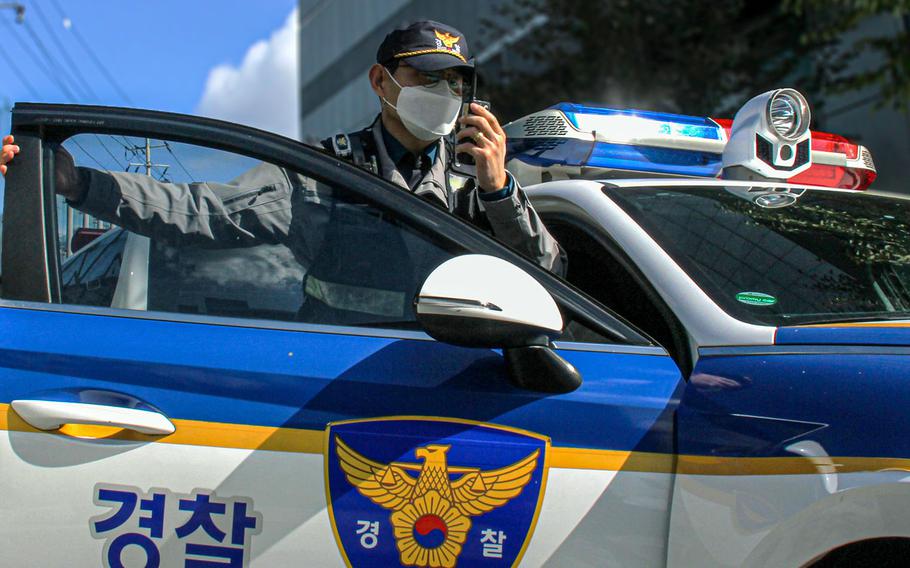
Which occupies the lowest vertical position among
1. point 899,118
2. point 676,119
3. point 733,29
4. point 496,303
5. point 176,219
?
point 496,303

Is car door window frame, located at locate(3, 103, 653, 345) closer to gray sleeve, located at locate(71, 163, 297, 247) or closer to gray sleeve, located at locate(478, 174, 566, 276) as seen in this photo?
gray sleeve, located at locate(71, 163, 297, 247)

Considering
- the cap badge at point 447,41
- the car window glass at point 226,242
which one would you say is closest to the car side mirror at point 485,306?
the car window glass at point 226,242

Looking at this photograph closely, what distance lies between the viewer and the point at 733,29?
13.1 m

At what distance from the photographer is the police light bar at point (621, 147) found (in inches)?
115

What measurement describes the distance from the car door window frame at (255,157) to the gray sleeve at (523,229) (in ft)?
1.59

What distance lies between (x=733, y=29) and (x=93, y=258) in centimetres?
1242

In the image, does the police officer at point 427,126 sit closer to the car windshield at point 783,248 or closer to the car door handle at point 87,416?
the car windshield at point 783,248

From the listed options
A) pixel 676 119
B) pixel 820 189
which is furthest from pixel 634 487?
pixel 676 119

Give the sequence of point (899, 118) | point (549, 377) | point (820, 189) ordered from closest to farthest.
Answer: point (549, 377) → point (820, 189) → point (899, 118)

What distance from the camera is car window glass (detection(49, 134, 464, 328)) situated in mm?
1908

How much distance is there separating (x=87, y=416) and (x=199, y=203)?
497mm

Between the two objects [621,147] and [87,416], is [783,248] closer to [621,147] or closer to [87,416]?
[621,147]

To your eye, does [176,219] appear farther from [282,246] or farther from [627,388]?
[627,388]

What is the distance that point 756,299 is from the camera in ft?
6.39
